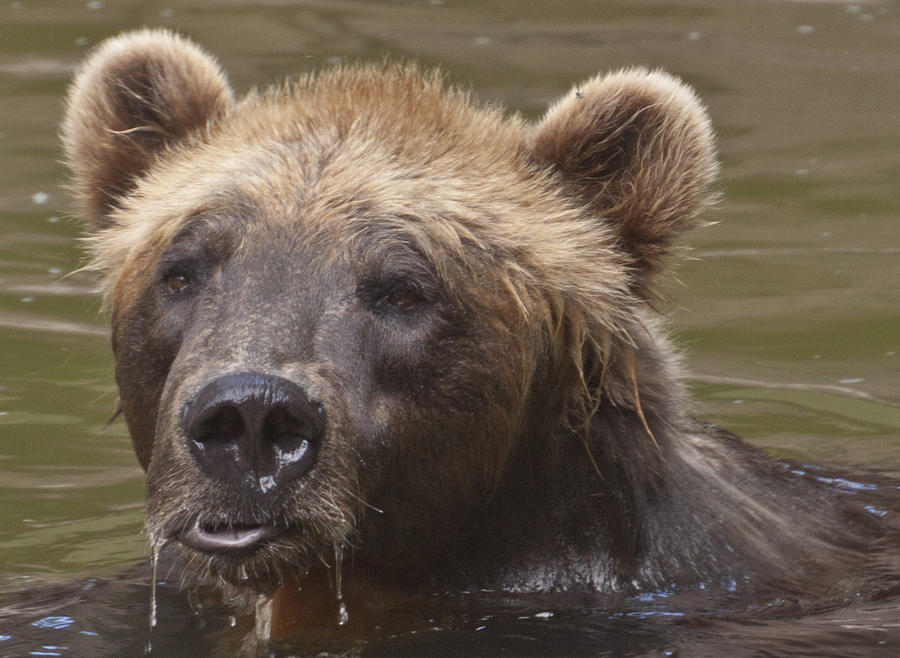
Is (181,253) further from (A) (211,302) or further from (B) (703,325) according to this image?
(B) (703,325)

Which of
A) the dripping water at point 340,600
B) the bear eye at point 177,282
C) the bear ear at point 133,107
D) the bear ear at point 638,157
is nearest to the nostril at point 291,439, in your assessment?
the dripping water at point 340,600

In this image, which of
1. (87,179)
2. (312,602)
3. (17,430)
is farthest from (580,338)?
(17,430)

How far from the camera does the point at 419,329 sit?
6.06 m

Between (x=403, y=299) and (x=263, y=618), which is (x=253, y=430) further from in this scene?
(x=263, y=618)

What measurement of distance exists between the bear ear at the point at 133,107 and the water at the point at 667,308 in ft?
4.82

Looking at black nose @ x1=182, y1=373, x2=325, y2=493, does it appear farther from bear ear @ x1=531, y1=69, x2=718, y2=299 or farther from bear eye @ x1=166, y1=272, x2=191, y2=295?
bear ear @ x1=531, y1=69, x2=718, y2=299

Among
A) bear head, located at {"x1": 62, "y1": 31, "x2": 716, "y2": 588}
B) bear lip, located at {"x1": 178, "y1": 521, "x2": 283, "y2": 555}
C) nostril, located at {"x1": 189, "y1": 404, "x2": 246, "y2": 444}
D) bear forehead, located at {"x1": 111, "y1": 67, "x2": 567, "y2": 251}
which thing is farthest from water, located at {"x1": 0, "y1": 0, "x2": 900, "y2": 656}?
bear forehead, located at {"x1": 111, "y1": 67, "x2": 567, "y2": 251}

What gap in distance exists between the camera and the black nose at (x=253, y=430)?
17.7 feet

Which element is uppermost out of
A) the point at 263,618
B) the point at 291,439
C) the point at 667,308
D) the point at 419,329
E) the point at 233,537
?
the point at 419,329

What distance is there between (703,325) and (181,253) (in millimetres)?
5184

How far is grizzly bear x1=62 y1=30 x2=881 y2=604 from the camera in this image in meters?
5.74

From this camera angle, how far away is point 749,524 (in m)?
6.71

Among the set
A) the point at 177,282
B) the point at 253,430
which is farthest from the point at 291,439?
the point at 177,282

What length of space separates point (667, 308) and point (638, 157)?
397 cm
